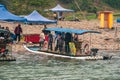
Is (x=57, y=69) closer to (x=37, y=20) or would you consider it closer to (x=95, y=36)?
(x=37, y=20)

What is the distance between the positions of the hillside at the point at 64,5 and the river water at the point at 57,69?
34.8m

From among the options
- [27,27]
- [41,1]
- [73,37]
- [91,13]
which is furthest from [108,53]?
[91,13]

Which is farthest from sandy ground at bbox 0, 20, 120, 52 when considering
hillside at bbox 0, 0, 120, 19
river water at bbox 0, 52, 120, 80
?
hillside at bbox 0, 0, 120, 19

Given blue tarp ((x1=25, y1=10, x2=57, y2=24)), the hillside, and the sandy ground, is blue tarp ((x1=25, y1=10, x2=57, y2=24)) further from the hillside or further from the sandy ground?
the hillside

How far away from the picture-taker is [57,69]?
103ft

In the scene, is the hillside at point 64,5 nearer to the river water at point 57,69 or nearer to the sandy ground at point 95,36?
the sandy ground at point 95,36

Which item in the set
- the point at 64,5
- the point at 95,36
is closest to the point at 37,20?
the point at 95,36

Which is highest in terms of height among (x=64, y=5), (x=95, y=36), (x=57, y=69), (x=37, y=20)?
(x=64, y=5)

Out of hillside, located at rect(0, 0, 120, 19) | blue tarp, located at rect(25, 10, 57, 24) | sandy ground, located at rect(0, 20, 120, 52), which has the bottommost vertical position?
sandy ground, located at rect(0, 20, 120, 52)

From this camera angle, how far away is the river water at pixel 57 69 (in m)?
28.6

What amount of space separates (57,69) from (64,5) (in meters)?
58.7

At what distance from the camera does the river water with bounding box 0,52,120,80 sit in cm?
2859

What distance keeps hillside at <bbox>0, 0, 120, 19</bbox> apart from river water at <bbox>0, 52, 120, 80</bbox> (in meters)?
34.8

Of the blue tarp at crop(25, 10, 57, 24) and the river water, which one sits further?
the blue tarp at crop(25, 10, 57, 24)
